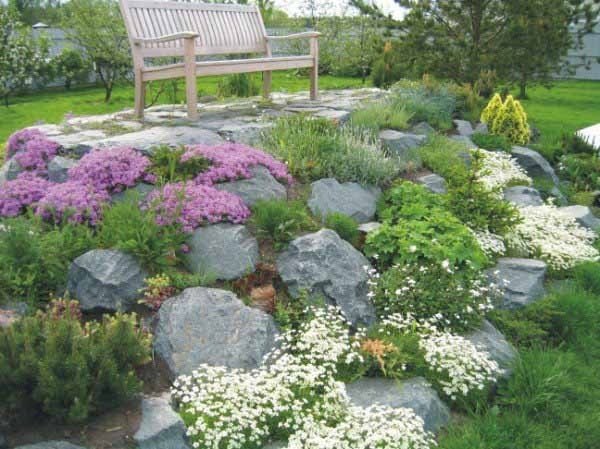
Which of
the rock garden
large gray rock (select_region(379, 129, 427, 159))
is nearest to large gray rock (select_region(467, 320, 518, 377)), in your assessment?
the rock garden

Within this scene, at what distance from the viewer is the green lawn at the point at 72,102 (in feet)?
38.3

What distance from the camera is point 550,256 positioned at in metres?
5.61

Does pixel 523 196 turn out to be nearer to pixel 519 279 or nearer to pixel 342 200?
pixel 519 279

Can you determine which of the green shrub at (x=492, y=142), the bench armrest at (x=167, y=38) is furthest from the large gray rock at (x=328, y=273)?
the green shrub at (x=492, y=142)

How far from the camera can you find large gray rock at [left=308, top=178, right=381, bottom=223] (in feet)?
17.6

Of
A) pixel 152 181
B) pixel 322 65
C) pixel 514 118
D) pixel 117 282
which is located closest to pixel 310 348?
pixel 117 282

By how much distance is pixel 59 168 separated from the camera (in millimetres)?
5383

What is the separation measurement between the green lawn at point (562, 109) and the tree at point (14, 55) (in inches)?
442

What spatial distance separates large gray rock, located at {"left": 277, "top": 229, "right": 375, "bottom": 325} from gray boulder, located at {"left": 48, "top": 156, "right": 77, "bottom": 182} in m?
2.15

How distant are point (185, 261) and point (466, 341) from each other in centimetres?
199

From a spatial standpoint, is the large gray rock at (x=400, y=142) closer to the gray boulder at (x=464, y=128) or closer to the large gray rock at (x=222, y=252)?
the gray boulder at (x=464, y=128)

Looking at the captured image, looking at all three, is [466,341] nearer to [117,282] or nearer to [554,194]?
[117,282]

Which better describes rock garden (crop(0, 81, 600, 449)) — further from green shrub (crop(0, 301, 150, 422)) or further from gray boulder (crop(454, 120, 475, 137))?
gray boulder (crop(454, 120, 475, 137))

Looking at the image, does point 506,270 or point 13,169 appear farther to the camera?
point 13,169
